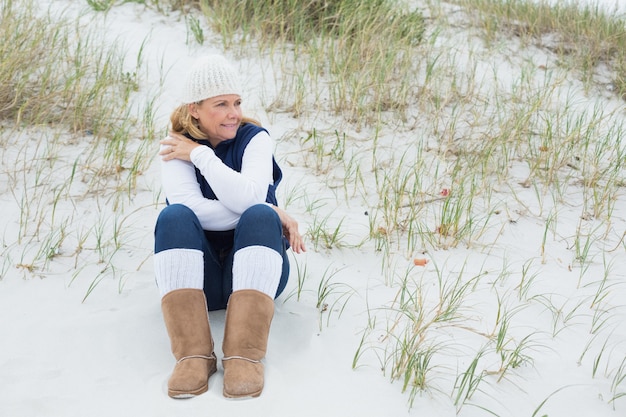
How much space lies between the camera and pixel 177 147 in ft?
9.53

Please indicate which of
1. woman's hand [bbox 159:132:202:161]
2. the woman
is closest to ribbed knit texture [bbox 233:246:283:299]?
the woman

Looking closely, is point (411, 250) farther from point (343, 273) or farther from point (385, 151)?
point (385, 151)

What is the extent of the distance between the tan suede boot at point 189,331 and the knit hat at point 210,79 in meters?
0.82

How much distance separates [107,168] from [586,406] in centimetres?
287

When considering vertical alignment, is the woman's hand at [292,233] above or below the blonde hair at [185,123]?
below

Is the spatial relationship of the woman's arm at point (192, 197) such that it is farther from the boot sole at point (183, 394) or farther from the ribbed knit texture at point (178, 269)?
the boot sole at point (183, 394)

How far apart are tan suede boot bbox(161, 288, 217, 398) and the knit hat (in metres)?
0.82

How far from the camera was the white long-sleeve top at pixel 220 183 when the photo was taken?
9.02 ft

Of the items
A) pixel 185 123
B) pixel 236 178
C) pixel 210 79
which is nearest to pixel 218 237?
pixel 236 178

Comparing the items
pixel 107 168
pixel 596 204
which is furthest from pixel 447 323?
pixel 107 168

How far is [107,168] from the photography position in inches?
164

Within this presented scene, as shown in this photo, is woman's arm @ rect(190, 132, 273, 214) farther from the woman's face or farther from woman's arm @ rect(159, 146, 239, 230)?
the woman's face

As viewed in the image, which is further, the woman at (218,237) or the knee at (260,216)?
the knee at (260,216)

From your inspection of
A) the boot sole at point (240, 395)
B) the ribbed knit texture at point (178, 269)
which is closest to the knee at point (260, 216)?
the ribbed knit texture at point (178, 269)
